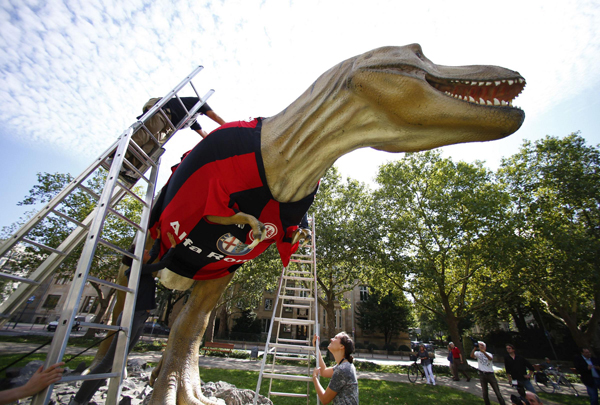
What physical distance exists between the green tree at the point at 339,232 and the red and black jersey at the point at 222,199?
14467 millimetres

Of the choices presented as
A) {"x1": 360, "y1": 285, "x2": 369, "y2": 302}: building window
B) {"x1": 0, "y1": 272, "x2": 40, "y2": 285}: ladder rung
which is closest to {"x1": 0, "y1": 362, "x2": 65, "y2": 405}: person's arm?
{"x1": 0, "y1": 272, "x2": 40, "y2": 285}: ladder rung

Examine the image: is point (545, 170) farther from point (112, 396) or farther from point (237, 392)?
point (112, 396)

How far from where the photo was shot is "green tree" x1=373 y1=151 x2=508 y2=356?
15.9 metres

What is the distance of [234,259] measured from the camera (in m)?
3.15

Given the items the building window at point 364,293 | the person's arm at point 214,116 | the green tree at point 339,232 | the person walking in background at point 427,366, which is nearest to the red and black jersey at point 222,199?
the person's arm at point 214,116

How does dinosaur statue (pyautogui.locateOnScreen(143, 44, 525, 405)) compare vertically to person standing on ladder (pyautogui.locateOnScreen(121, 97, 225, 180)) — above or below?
below

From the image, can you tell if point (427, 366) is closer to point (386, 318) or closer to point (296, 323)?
point (296, 323)

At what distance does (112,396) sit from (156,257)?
1213mm

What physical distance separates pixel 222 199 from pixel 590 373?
12.3 metres

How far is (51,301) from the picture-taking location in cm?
4166

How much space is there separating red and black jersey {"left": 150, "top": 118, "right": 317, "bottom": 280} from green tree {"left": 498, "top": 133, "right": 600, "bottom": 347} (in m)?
16.5

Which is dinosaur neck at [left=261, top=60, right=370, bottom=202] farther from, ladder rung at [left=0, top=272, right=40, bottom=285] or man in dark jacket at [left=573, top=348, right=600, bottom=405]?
man in dark jacket at [left=573, top=348, right=600, bottom=405]

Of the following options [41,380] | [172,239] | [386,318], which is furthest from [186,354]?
[386,318]

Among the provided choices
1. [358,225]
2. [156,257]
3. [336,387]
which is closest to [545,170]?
[358,225]
